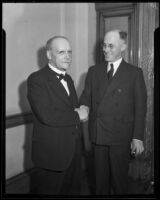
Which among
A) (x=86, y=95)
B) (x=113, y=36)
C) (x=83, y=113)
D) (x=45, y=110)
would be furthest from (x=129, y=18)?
(x=45, y=110)

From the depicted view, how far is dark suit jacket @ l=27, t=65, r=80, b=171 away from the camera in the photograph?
5.33ft

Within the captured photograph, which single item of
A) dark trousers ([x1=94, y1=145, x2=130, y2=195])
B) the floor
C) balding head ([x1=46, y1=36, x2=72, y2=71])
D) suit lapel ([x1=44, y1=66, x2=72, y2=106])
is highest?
balding head ([x1=46, y1=36, x2=72, y2=71])

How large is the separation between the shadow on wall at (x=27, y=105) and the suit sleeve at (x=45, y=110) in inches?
2.5

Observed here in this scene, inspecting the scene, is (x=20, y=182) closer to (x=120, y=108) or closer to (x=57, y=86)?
(x=57, y=86)

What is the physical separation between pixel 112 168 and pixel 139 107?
0.40m

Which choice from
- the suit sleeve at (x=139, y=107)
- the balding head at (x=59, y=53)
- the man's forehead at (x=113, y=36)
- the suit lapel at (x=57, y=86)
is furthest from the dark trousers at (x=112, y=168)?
the man's forehead at (x=113, y=36)

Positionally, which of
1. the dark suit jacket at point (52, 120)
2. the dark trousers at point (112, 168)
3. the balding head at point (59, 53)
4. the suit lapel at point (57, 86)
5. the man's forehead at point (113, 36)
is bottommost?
the dark trousers at point (112, 168)

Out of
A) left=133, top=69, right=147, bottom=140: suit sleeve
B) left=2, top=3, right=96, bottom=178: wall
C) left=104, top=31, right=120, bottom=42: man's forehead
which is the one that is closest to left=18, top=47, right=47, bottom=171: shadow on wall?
left=2, top=3, right=96, bottom=178: wall

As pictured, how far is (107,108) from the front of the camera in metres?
1.66

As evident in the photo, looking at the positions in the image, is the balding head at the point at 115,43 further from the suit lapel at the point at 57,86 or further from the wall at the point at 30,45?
the suit lapel at the point at 57,86

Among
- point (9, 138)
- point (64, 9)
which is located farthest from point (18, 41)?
point (9, 138)

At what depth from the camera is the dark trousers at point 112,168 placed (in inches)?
64.9

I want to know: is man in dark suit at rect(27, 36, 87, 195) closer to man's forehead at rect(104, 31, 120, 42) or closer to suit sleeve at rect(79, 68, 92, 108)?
suit sleeve at rect(79, 68, 92, 108)
